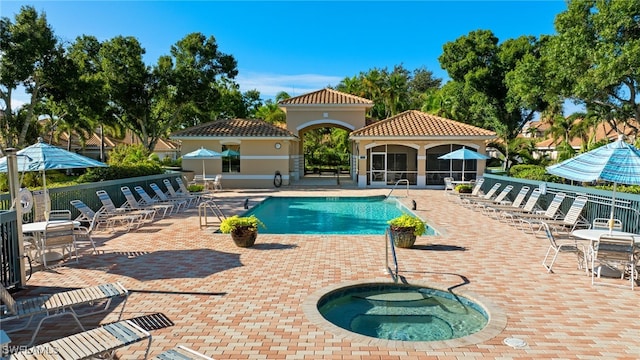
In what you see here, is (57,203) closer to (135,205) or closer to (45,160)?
(135,205)

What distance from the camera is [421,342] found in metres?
4.70


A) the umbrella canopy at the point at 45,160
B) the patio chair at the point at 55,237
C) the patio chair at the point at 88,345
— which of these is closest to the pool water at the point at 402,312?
the patio chair at the point at 88,345

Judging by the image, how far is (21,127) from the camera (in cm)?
2542

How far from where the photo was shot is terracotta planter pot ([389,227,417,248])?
924cm

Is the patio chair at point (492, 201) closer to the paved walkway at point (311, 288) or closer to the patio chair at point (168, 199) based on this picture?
the paved walkway at point (311, 288)

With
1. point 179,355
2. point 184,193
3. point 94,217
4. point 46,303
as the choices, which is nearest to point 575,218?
point 179,355

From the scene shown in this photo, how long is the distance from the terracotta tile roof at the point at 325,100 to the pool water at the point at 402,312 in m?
21.0

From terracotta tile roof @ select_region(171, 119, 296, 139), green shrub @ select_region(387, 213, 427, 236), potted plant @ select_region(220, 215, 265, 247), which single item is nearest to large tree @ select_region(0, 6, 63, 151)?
terracotta tile roof @ select_region(171, 119, 296, 139)

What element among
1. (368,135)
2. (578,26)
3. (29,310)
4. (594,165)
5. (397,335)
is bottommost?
(397,335)

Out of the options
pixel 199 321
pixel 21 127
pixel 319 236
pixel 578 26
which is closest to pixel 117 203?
pixel 319 236

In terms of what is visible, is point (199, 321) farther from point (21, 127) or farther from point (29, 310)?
point (21, 127)

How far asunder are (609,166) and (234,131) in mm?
20834

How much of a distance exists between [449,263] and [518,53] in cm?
2784

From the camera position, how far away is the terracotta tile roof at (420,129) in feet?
77.9
